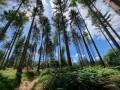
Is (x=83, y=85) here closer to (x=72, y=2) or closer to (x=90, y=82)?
(x=90, y=82)

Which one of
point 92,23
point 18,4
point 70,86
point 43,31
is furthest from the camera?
point 43,31

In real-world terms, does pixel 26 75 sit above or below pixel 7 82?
above

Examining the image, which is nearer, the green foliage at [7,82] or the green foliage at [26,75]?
the green foliage at [7,82]

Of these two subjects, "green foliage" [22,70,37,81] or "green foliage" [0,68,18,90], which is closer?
"green foliage" [0,68,18,90]

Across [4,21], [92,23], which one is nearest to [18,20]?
[4,21]

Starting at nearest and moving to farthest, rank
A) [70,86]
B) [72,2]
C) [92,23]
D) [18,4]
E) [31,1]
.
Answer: [70,86]
[18,4]
[31,1]
[72,2]
[92,23]

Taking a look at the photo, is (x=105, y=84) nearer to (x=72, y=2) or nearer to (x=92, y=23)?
(x=72, y=2)

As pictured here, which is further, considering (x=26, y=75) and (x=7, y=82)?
(x=26, y=75)

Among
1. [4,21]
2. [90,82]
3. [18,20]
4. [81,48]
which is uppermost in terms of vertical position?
[18,20]

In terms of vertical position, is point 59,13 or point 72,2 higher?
point 72,2

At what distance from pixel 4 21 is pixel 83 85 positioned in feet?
46.0

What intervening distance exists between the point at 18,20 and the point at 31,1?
466 centimetres

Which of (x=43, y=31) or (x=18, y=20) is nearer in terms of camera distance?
(x=18, y=20)

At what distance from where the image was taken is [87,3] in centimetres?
959
